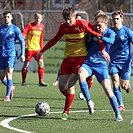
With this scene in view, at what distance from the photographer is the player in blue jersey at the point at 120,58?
1209 centimetres

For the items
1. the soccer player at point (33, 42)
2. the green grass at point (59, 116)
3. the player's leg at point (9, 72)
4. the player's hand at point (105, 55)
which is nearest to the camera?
the green grass at point (59, 116)

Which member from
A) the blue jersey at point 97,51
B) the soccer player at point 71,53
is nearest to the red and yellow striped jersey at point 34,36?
the soccer player at point 71,53

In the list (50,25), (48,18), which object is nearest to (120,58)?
(50,25)

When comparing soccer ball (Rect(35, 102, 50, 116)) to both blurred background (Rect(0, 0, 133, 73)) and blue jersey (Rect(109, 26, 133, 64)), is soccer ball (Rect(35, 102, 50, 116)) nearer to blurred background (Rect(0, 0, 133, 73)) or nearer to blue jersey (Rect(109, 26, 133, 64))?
blue jersey (Rect(109, 26, 133, 64))

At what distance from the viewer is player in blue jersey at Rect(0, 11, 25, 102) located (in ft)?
45.1

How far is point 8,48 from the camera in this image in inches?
551

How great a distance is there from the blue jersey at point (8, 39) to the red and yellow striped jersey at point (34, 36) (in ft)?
15.1

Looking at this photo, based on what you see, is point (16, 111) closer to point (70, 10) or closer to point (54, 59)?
point (70, 10)

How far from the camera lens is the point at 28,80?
2070cm

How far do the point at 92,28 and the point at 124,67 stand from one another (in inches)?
81.6

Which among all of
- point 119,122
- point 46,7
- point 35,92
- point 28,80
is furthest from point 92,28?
point 46,7

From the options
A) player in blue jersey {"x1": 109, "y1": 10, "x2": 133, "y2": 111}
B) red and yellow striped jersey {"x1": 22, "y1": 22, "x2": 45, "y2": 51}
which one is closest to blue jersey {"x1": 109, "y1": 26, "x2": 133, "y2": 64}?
player in blue jersey {"x1": 109, "y1": 10, "x2": 133, "y2": 111}

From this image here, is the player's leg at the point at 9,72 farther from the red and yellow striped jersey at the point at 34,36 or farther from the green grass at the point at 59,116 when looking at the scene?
the red and yellow striped jersey at the point at 34,36

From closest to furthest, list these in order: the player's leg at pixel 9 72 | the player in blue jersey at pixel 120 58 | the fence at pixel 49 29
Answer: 1. the player in blue jersey at pixel 120 58
2. the player's leg at pixel 9 72
3. the fence at pixel 49 29
